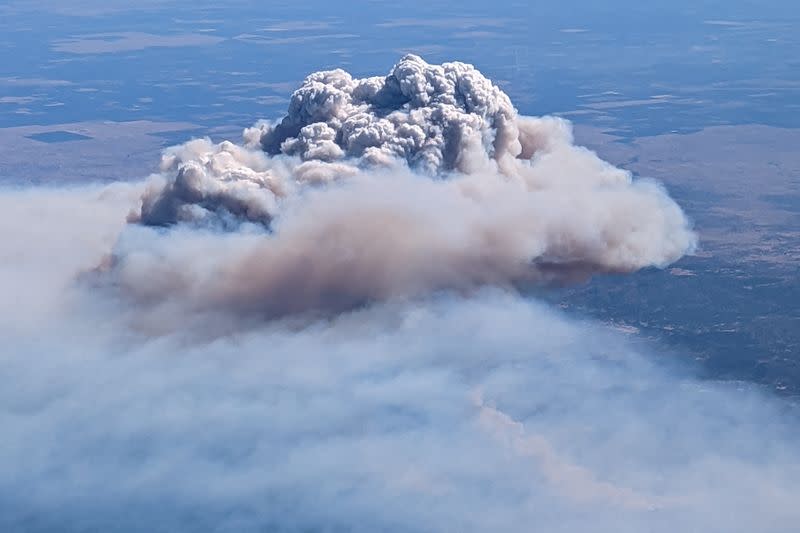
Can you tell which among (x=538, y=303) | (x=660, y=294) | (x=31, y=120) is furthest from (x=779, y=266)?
(x=31, y=120)

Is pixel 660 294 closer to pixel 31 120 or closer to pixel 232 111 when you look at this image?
pixel 232 111

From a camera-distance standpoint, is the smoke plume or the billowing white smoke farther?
the billowing white smoke

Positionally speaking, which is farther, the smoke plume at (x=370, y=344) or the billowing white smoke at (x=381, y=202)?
the billowing white smoke at (x=381, y=202)
